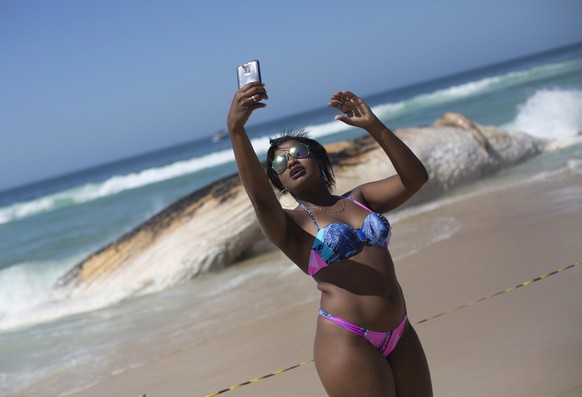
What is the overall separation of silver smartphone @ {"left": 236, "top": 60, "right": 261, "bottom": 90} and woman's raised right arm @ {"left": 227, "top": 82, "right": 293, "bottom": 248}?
26 mm

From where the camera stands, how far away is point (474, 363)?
377 centimetres

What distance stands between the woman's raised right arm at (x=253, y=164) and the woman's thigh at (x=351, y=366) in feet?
1.29

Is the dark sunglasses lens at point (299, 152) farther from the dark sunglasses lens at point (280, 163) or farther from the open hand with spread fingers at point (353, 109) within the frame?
the open hand with spread fingers at point (353, 109)

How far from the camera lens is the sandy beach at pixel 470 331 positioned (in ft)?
11.8

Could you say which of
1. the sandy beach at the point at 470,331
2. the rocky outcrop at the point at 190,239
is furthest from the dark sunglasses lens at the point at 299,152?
the rocky outcrop at the point at 190,239

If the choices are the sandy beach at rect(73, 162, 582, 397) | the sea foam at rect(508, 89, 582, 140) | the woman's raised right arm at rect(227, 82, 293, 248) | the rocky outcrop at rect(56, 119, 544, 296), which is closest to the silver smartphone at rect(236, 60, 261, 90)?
the woman's raised right arm at rect(227, 82, 293, 248)

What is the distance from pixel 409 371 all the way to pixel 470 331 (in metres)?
1.96

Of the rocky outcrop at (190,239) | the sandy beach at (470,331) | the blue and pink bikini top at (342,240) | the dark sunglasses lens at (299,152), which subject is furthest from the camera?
the rocky outcrop at (190,239)

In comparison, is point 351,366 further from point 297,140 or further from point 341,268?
point 297,140

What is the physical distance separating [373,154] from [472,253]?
10.8ft

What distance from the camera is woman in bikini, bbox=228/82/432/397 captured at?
227 cm

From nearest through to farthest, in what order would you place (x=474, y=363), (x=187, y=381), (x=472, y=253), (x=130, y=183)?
(x=474, y=363), (x=187, y=381), (x=472, y=253), (x=130, y=183)

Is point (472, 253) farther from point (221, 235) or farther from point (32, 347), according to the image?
point (32, 347)

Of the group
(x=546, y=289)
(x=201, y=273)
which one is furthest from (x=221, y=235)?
(x=546, y=289)
